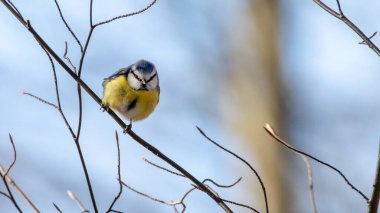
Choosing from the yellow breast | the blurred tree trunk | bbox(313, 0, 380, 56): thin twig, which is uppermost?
the blurred tree trunk

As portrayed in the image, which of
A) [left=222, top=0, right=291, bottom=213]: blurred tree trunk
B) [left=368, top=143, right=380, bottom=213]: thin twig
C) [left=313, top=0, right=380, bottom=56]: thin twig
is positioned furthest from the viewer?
[left=222, top=0, right=291, bottom=213]: blurred tree trunk

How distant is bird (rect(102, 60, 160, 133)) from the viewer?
3.58 m

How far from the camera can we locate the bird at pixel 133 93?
358 centimetres

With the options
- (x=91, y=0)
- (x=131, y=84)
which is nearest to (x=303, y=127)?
(x=131, y=84)

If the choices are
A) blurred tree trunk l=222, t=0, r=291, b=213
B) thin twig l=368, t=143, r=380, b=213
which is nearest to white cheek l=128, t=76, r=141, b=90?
thin twig l=368, t=143, r=380, b=213

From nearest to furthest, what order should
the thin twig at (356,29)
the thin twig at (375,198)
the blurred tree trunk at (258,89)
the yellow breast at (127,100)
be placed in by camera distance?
the thin twig at (375,198), the thin twig at (356,29), the yellow breast at (127,100), the blurred tree trunk at (258,89)

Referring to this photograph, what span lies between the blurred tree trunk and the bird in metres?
2.86

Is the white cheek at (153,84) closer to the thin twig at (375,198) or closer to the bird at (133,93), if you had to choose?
the bird at (133,93)

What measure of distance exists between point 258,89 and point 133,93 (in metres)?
3.52

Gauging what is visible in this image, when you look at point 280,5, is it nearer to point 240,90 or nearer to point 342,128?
point 240,90

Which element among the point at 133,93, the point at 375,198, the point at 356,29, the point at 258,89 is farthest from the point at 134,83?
the point at 258,89

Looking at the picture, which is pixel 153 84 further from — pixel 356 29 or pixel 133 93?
pixel 356 29

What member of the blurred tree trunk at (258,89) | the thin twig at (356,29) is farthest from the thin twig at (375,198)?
the blurred tree trunk at (258,89)

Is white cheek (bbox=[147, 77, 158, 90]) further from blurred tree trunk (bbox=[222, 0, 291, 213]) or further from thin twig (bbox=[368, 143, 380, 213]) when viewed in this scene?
blurred tree trunk (bbox=[222, 0, 291, 213])
